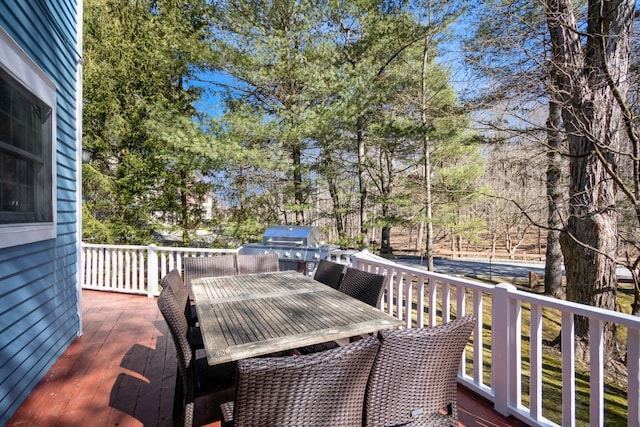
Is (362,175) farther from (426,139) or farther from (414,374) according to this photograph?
(414,374)

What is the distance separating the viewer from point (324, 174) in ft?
31.0

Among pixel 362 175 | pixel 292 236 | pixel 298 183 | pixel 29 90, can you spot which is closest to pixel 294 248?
pixel 292 236

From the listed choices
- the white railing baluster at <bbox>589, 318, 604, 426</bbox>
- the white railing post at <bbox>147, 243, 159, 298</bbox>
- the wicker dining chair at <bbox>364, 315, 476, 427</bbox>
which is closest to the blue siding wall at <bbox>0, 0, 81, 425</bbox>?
the white railing post at <bbox>147, 243, 159, 298</bbox>

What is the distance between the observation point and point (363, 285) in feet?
8.75

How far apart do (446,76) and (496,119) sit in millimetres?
4849

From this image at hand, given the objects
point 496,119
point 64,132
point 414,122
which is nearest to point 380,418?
point 64,132

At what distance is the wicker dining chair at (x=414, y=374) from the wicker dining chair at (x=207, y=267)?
279 centimetres

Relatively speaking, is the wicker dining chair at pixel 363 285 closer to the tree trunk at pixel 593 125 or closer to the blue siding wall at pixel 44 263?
the blue siding wall at pixel 44 263

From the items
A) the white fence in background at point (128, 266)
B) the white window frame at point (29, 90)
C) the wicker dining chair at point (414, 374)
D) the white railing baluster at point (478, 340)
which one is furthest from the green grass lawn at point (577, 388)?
the white window frame at point (29, 90)

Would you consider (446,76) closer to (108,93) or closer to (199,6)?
(199,6)

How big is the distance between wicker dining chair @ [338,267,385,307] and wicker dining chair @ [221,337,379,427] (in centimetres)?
124

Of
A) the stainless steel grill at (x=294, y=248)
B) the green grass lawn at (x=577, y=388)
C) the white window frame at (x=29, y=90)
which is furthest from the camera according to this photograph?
the stainless steel grill at (x=294, y=248)

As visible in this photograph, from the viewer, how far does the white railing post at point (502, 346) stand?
2104mm

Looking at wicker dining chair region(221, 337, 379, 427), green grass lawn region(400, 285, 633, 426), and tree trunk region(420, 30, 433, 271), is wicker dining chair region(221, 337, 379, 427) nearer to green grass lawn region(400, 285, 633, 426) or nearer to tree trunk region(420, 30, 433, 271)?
green grass lawn region(400, 285, 633, 426)
